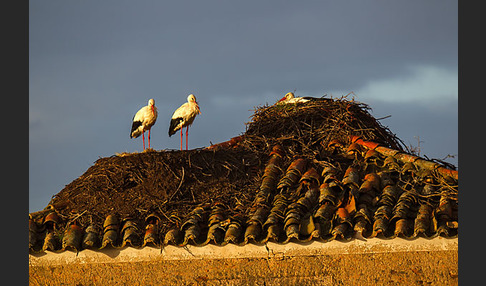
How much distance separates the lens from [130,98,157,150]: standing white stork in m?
12.5

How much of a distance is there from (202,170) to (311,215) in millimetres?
1930

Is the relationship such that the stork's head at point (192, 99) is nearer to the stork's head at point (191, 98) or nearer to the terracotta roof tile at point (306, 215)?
the stork's head at point (191, 98)

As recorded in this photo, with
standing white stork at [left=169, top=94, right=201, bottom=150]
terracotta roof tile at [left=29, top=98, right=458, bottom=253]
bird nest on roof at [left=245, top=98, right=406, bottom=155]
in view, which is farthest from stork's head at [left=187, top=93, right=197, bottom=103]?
terracotta roof tile at [left=29, top=98, right=458, bottom=253]

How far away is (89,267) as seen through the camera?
7699 mm

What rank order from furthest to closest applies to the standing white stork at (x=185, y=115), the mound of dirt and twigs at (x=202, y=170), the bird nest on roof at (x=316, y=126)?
the standing white stork at (x=185, y=115) → the bird nest on roof at (x=316, y=126) → the mound of dirt and twigs at (x=202, y=170)

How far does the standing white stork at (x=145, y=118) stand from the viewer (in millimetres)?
12523

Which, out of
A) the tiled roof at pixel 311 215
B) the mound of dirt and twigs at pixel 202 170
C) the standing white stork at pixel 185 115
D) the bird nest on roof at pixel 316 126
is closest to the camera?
the tiled roof at pixel 311 215

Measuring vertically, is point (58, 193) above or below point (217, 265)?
above

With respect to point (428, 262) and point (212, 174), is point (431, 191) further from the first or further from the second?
point (212, 174)

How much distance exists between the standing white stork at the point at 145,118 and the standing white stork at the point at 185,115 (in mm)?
393

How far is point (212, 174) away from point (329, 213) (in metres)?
1.95

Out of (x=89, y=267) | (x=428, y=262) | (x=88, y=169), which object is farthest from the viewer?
(x=88, y=169)

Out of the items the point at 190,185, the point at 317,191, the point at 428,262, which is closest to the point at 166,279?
the point at 190,185

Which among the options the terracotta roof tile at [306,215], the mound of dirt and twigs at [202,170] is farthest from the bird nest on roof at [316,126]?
the terracotta roof tile at [306,215]
